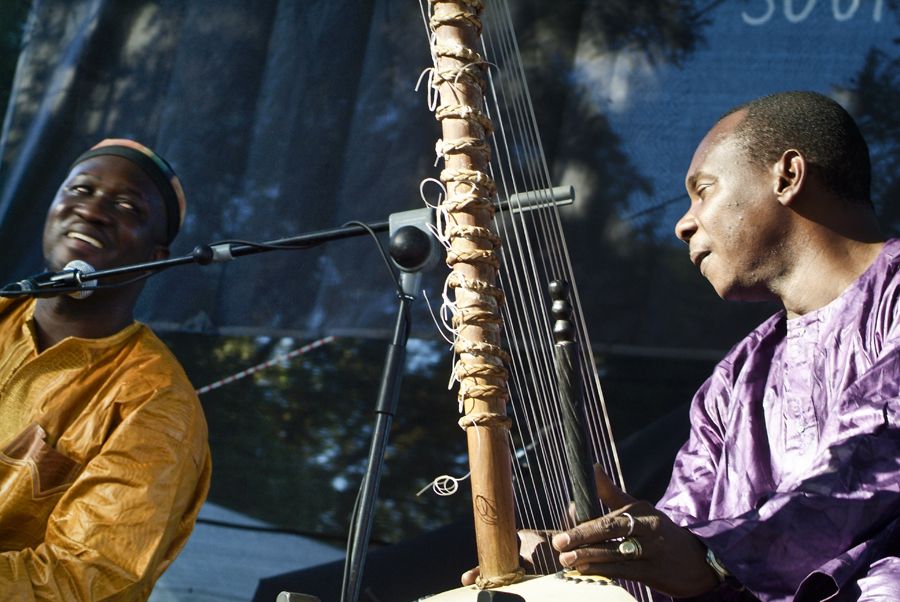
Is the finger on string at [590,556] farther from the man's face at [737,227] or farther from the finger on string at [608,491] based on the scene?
the man's face at [737,227]

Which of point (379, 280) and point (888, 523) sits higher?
point (379, 280)

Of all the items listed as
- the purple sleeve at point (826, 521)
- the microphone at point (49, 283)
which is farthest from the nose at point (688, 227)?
the microphone at point (49, 283)

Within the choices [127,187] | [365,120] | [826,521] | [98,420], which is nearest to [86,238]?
[127,187]

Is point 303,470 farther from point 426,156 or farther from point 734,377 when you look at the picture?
point 734,377

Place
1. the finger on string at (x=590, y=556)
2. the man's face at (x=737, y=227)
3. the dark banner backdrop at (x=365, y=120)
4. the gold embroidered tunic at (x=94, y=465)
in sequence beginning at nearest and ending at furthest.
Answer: the finger on string at (x=590, y=556)
the man's face at (x=737, y=227)
the gold embroidered tunic at (x=94, y=465)
the dark banner backdrop at (x=365, y=120)

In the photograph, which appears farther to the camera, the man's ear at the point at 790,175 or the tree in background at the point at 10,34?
the tree in background at the point at 10,34

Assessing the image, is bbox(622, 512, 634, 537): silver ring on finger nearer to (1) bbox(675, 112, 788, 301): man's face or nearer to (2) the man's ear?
(1) bbox(675, 112, 788, 301): man's face

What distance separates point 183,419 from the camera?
2.29 meters

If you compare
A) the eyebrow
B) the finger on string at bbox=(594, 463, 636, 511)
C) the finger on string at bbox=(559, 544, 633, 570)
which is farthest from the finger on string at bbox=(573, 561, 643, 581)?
the eyebrow

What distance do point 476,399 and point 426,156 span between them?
213 cm

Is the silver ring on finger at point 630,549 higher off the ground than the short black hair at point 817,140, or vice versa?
the short black hair at point 817,140

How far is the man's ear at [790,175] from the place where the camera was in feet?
5.53

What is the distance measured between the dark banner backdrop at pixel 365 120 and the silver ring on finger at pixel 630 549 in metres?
1.76

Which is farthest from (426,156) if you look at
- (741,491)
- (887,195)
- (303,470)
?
(741,491)
